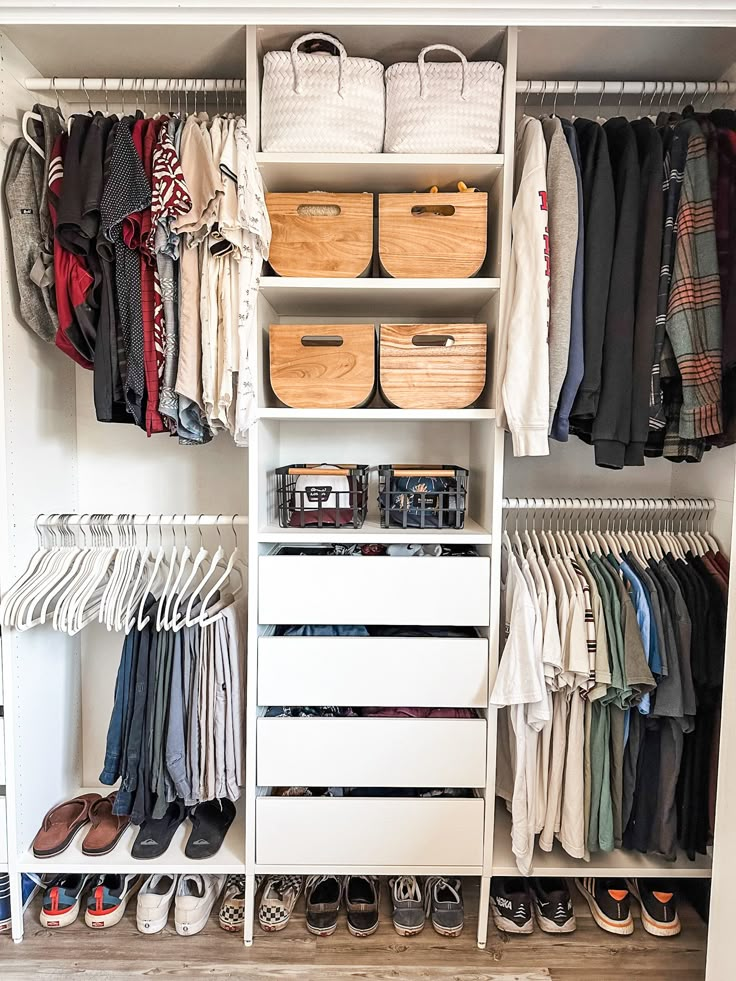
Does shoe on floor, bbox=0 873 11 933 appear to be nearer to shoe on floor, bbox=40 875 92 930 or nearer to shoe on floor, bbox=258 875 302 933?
shoe on floor, bbox=40 875 92 930

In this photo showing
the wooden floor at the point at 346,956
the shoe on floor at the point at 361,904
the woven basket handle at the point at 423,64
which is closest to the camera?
the woven basket handle at the point at 423,64

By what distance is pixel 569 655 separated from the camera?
1.66 m

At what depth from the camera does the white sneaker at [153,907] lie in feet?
5.70

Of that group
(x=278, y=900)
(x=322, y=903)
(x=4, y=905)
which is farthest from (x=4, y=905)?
(x=322, y=903)

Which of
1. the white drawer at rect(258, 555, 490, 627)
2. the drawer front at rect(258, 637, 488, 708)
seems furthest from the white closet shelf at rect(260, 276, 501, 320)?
the drawer front at rect(258, 637, 488, 708)

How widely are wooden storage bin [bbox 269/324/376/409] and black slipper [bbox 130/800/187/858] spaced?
124 cm

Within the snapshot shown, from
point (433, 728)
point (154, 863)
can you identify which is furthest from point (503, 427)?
point (154, 863)

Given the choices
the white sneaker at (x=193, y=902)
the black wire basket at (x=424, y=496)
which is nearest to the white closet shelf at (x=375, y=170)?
the black wire basket at (x=424, y=496)

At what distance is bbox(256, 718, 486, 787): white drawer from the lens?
170 cm

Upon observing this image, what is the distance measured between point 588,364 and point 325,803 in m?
1.34

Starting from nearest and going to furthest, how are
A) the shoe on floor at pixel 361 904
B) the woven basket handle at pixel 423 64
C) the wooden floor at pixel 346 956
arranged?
1. the woven basket handle at pixel 423 64
2. the wooden floor at pixel 346 956
3. the shoe on floor at pixel 361 904

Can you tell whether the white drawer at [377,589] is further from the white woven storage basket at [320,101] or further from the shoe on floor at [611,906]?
the white woven storage basket at [320,101]

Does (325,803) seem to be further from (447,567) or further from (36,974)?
(36,974)

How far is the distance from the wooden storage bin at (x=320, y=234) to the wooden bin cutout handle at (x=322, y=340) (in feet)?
0.53
